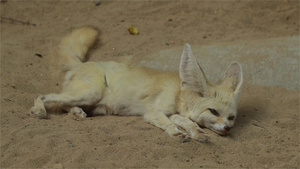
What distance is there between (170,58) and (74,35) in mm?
1503

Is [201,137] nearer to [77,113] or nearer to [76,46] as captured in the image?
[77,113]

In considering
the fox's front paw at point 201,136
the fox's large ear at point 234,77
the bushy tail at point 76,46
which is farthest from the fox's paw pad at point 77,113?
the fox's large ear at point 234,77

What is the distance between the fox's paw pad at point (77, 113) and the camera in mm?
5059

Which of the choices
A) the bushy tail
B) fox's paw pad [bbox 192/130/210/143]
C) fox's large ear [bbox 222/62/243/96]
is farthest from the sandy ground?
Answer: fox's large ear [bbox 222/62/243/96]

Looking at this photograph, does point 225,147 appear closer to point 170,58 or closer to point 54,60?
point 170,58

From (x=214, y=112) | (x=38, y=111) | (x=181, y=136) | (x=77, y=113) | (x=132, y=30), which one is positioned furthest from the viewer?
(x=132, y=30)

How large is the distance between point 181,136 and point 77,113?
144 cm

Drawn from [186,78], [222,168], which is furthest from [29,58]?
[222,168]

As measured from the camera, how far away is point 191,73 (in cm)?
491

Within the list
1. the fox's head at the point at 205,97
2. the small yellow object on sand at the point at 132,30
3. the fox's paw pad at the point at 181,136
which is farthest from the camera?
the small yellow object on sand at the point at 132,30

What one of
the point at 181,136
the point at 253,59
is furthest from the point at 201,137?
the point at 253,59

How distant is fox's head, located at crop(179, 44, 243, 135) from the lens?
477 cm

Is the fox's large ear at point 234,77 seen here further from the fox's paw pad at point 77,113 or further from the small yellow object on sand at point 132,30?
the small yellow object on sand at point 132,30

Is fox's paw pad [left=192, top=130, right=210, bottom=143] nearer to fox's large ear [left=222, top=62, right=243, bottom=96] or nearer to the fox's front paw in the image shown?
the fox's front paw
